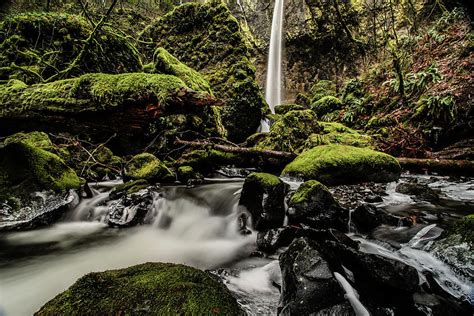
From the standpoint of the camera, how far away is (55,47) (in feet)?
20.7

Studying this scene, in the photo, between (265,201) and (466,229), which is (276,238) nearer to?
(265,201)

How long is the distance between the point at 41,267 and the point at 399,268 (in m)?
3.82

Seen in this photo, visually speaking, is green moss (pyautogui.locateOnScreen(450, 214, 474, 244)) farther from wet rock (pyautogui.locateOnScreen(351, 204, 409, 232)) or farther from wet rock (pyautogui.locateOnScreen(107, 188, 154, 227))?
wet rock (pyautogui.locateOnScreen(107, 188, 154, 227))

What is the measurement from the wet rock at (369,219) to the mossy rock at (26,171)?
4965 mm

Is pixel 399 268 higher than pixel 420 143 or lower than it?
lower


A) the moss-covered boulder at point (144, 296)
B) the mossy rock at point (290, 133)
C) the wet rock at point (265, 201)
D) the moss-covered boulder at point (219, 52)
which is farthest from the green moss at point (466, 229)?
the moss-covered boulder at point (219, 52)

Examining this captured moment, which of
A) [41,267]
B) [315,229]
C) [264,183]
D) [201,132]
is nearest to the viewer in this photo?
[41,267]

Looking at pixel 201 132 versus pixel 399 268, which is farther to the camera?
pixel 201 132

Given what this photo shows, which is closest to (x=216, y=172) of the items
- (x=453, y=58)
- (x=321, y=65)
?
(x=453, y=58)

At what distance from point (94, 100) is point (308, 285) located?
2.95 meters

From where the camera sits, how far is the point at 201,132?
8.83 m

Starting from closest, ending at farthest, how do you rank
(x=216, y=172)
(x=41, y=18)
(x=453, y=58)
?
(x=41, y=18)
(x=216, y=172)
(x=453, y=58)

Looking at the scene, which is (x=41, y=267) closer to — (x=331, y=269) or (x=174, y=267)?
(x=174, y=267)

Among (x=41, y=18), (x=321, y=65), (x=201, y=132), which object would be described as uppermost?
(x=321, y=65)
